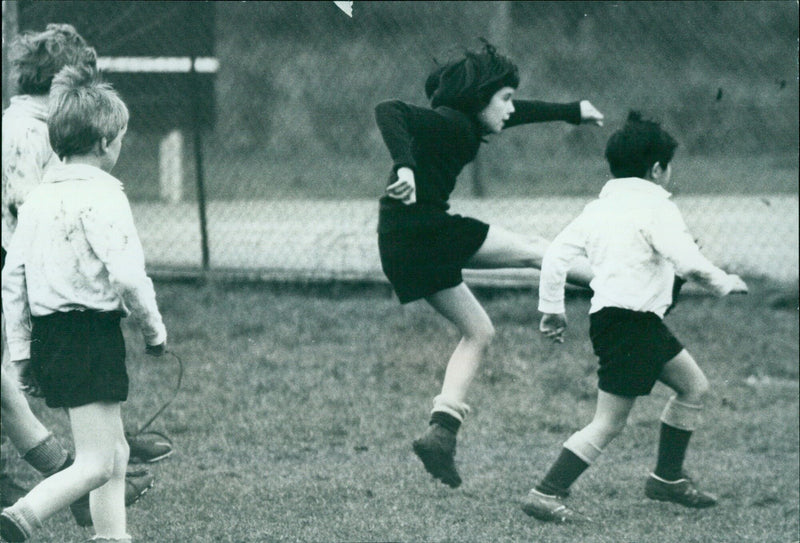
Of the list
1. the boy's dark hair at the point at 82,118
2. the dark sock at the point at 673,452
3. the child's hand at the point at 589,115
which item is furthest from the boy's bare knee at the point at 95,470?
the child's hand at the point at 589,115

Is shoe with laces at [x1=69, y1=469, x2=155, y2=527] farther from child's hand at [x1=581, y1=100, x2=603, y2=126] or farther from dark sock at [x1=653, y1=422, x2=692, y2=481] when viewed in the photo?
child's hand at [x1=581, y1=100, x2=603, y2=126]

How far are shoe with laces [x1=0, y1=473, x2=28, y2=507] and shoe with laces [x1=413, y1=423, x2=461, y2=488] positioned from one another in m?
1.42

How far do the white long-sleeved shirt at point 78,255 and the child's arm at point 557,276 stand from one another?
51.1 inches

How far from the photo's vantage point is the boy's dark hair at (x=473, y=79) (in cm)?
458

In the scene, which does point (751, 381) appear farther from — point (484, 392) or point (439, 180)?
point (439, 180)

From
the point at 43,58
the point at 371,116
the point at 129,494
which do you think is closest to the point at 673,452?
the point at 129,494

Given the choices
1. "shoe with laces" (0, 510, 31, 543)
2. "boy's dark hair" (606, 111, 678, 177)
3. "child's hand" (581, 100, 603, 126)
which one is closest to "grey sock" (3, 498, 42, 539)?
"shoe with laces" (0, 510, 31, 543)

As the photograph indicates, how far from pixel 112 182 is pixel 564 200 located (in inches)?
210

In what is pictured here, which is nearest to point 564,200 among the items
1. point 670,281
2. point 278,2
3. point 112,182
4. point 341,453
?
point 278,2

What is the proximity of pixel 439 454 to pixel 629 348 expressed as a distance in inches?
29.4

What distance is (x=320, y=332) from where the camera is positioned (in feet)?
24.0

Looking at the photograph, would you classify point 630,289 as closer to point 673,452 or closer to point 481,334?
point 481,334

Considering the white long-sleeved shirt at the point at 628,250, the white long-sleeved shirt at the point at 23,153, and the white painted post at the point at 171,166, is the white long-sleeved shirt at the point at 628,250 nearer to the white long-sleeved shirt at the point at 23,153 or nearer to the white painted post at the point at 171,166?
the white long-sleeved shirt at the point at 23,153

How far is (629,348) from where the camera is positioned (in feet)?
14.3
